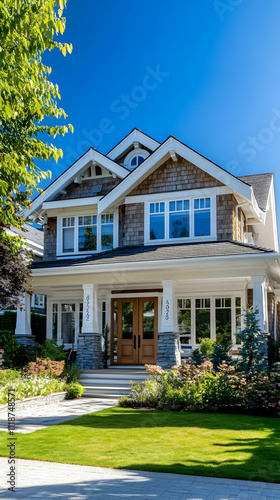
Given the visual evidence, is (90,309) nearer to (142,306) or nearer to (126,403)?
(142,306)

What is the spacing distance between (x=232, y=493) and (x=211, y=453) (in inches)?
70.4

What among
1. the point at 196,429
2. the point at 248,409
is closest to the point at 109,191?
the point at 248,409

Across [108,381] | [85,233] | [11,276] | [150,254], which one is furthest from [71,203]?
[108,381]

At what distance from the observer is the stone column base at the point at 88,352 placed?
15.9m

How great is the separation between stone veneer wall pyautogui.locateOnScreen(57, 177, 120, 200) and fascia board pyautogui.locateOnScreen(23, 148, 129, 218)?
15.1 inches

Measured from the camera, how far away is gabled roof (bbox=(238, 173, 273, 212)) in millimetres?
20259

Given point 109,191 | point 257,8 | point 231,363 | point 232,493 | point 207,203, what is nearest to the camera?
point 232,493

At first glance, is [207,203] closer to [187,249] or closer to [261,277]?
[187,249]

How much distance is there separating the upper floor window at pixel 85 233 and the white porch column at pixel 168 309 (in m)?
4.59

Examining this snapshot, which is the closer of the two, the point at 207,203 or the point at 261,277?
the point at 261,277

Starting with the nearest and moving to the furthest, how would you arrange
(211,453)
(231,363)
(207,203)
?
(211,453)
(231,363)
(207,203)

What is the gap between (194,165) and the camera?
17781 mm

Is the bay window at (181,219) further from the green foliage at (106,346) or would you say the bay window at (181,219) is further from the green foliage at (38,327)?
the green foliage at (38,327)

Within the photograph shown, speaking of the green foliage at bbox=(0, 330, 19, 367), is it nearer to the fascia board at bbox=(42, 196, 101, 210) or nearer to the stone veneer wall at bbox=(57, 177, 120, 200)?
the fascia board at bbox=(42, 196, 101, 210)
